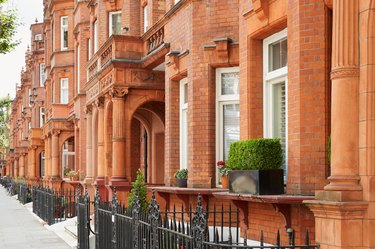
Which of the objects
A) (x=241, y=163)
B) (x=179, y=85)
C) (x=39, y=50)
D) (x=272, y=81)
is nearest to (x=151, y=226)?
(x=241, y=163)

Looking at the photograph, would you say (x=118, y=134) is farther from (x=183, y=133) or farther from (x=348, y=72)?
(x=348, y=72)

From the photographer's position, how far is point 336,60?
6.43 metres

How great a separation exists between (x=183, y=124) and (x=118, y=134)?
14.1 feet

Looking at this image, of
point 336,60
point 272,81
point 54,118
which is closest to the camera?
point 336,60

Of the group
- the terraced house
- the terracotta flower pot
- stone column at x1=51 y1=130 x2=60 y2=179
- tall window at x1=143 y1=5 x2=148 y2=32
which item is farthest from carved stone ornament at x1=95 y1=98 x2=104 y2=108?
stone column at x1=51 y1=130 x2=60 y2=179

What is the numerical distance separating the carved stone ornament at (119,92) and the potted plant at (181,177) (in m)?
5.16

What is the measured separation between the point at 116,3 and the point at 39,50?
106ft

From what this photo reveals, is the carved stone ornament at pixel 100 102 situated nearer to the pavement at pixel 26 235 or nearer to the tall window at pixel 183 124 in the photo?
the pavement at pixel 26 235

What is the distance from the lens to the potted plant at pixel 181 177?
12812 millimetres

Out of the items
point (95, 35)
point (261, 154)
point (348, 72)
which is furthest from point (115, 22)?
point (348, 72)

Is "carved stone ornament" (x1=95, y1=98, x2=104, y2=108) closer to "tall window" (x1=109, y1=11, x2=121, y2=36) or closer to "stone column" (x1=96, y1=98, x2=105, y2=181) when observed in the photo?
"stone column" (x1=96, y1=98, x2=105, y2=181)

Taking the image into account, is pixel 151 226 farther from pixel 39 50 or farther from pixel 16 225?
pixel 39 50

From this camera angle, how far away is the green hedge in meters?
8.36

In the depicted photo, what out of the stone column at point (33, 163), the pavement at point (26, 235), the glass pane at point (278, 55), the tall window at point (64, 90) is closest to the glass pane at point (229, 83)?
the glass pane at point (278, 55)
